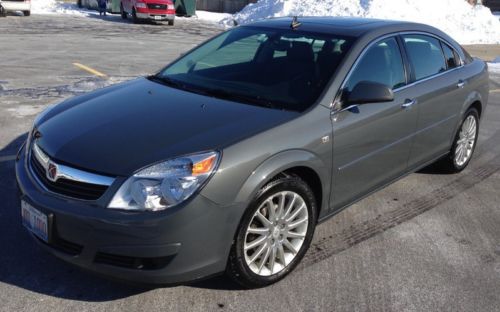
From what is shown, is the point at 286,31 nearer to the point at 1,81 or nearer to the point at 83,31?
the point at 1,81

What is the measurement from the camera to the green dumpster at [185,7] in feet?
103

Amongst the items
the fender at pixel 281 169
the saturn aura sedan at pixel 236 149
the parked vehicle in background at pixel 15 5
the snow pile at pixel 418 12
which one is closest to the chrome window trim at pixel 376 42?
the saturn aura sedan at pixel 236 149

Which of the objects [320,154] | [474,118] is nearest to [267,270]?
[320,154]

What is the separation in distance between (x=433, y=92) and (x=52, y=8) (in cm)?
3257

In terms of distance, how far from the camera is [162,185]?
278 cm

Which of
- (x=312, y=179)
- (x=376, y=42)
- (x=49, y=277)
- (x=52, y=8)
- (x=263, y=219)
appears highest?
(x=376, y=42)

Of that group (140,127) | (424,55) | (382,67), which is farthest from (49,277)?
(424,55)

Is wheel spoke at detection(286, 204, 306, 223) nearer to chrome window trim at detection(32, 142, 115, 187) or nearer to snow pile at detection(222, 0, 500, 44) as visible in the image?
chrome window trim at detection(32, 142, 115, 187)

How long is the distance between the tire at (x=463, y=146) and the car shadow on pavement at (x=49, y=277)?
10.1 ft

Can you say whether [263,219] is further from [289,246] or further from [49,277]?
[49,277]

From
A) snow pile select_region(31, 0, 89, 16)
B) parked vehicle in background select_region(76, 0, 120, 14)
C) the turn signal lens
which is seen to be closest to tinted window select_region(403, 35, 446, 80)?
the turn signal lens

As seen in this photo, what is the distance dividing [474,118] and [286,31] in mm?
2568

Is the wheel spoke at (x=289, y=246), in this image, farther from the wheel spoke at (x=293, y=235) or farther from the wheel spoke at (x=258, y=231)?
the wheel spoke at (x=258, y=231)

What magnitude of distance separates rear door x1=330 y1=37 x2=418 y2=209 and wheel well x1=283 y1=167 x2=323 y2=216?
0.48ft
